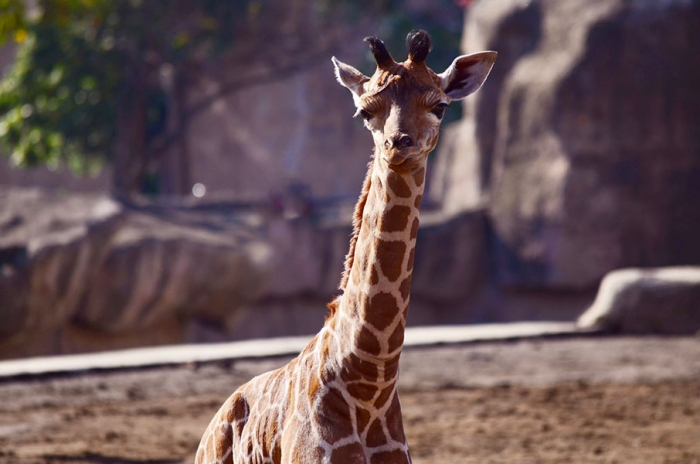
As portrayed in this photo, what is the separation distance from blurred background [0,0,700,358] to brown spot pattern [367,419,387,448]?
31.7 ft

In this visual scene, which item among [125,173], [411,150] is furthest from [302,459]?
[125,173]

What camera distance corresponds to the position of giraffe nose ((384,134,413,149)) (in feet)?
12.2

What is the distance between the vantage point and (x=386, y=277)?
13.1 feet

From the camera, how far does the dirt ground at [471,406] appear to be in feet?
23.6

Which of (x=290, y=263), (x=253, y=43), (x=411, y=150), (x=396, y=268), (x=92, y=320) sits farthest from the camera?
(x=253, y=43)

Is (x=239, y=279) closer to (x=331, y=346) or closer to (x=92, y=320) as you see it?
(x=92, y=320)

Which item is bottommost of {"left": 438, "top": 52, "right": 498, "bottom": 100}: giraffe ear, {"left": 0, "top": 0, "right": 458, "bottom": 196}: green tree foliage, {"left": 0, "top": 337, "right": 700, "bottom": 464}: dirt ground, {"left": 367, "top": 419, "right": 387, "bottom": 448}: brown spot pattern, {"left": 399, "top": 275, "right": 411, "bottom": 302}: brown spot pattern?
{"left": 0, "top": 337, "right": 700, "bottom": 464}: dirt ground

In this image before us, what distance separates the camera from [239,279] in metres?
17.0

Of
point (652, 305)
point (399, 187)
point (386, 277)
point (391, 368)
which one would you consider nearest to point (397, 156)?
point (399, 187)

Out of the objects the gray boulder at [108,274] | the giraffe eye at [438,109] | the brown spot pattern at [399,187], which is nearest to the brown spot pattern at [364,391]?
the brown spot pattern at [399,187]

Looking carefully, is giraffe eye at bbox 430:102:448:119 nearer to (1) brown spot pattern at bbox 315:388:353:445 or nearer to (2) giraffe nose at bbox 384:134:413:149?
(2) giraffe nose at bbox 384:134:413:149

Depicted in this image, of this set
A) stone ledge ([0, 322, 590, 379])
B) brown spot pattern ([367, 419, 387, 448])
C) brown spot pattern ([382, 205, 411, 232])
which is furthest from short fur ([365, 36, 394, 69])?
stone ledge ([0, 322, 590, 379])

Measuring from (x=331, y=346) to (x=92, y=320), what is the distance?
445 inches

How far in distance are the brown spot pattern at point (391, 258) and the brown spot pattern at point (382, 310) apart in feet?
0.25
